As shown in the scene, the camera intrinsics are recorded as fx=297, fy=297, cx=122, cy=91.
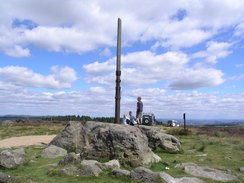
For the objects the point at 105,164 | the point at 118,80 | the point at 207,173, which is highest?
the point at 118,80

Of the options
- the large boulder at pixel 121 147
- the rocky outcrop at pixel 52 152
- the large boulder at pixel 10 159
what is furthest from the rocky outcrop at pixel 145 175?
the rocky outcrop at pixel 52 152

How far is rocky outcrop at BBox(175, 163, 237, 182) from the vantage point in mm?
8930

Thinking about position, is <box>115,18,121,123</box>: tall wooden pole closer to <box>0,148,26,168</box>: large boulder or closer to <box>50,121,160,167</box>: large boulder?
<box>50,121,160,167</box>: large boulder

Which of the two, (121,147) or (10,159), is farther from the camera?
(121,147)

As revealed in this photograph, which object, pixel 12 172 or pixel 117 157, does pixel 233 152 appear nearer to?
pixel 117 157

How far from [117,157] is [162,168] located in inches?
64.7

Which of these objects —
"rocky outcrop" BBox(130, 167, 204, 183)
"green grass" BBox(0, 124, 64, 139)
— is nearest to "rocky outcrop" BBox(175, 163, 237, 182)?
"rocky outcrop" BBox(130, 167, 204, 183)

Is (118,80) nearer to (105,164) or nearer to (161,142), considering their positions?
(161,142)

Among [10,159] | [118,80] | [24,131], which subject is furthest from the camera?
[24,131]

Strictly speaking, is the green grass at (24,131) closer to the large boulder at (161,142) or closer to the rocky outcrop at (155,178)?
the large boulder at (161,142)

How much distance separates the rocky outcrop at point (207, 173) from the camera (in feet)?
29.3

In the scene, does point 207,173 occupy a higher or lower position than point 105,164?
lower

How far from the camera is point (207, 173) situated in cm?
933

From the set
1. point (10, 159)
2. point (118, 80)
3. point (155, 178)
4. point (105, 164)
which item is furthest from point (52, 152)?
point (155, 178)
